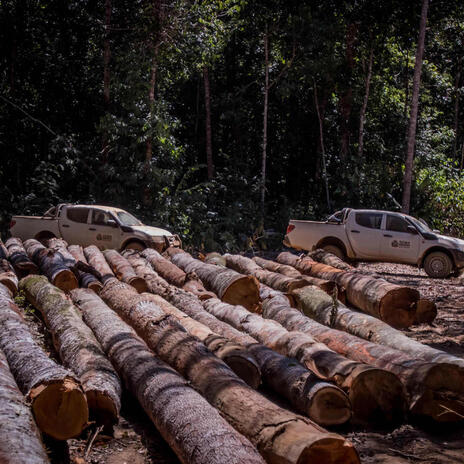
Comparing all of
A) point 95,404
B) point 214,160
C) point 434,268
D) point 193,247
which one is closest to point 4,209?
point 193,247

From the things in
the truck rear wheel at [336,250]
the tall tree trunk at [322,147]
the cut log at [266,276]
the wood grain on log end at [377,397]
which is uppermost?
the tall tree trunk at [322,147]

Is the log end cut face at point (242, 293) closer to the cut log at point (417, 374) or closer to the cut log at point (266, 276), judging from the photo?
the cut log at point (266, 276)

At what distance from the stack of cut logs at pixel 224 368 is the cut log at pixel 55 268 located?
0.12 feet

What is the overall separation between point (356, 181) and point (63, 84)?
44.0 feet

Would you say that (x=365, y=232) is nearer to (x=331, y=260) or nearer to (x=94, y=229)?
(x=331, y=260)

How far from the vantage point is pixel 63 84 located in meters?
24.1

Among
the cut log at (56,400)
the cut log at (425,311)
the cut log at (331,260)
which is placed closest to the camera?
the cut log at (56,400)

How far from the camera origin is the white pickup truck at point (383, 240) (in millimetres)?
14898

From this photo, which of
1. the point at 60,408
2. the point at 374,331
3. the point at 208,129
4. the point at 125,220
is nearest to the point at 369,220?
the point at 125,220

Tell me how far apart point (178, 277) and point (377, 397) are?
20.8 ft

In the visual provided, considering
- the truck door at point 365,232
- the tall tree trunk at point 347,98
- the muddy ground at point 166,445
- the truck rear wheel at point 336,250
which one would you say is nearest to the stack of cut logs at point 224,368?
the muddy ground at point 166,445

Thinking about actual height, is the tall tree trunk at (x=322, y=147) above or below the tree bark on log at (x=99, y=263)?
above

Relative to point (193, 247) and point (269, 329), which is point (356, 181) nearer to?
point (193, 247)

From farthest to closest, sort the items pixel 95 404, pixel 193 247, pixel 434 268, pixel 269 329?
pixel 193 247, pixel 434 268, pixel 269 329, pixel 95 404
